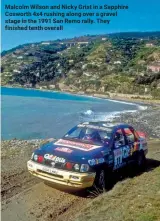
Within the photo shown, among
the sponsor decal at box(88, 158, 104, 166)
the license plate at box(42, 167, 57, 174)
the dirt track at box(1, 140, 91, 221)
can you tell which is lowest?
the dirt track at box(1, 140, 91, 221)

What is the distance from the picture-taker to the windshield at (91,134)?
926 cm

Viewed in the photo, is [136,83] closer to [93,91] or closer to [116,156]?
[93,91]

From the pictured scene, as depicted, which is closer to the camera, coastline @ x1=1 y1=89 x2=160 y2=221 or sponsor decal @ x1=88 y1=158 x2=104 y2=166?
coastline @ x1=1 y1=89 x2=160 y2=221

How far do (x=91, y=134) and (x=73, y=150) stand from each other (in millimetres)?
1227

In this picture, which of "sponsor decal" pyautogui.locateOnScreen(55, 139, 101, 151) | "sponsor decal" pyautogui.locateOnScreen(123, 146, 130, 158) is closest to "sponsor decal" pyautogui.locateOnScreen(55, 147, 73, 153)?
"sponsor decal" pyautogui.locateOnScreen(55, 139, 101, 151)

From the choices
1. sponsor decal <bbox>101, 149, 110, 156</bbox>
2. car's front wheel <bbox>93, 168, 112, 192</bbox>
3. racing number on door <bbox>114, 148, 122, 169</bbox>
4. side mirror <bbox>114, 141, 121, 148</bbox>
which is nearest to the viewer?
car's front wheel <bbox>93, 168, 112, 192</bbox>

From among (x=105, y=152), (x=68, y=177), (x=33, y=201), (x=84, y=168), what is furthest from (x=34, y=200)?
(x=105, y=152)

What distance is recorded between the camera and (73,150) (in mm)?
8352

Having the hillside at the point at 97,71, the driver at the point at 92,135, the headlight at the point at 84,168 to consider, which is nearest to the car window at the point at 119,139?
the driver at the point at 92,135

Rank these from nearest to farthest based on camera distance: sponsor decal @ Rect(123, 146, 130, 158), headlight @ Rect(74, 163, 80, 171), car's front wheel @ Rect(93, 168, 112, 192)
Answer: headlight @ Rect(74, 163, 80, 171) → car's front wheel @ Rect(93, 168, 112, 192) → sponsor decal @ Rect(123, 146, 130, 158)

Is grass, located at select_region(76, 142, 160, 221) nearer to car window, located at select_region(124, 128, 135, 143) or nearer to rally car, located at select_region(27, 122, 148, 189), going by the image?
rally car, located at select_region(27, 122, 148, 189)

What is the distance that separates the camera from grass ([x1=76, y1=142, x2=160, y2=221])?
6.00 metres

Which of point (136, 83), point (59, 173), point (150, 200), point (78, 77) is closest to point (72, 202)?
point (59, 173)

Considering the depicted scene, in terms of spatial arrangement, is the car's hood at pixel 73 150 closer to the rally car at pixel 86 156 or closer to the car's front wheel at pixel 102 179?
the rally car at pixel 86 156
